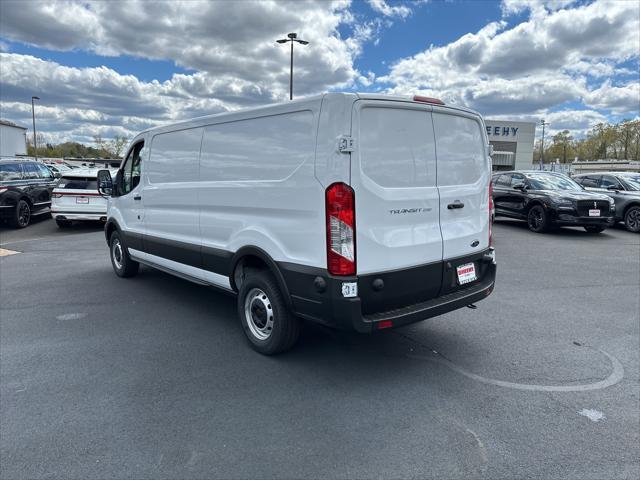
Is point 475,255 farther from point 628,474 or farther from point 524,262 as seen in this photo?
point 524,262

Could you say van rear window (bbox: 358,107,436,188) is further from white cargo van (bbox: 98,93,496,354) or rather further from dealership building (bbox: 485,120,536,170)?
dealership building (bbox: 485,120,536,170)

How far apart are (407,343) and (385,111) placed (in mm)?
2260

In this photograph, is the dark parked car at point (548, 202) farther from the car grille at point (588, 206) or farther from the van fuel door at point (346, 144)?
the van fuel door at point (346, 144)

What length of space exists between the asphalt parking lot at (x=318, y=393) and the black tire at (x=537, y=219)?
6.15 metres

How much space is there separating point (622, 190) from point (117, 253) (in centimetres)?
1370

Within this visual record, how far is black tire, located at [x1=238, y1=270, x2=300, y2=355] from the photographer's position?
3.91 meters

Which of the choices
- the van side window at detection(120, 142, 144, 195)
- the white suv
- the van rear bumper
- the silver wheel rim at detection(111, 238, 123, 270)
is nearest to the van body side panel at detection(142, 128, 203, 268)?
the van side window at detection(120, 142, 144, 195)

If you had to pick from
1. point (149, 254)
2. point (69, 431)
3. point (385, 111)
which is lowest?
point (69, 431)

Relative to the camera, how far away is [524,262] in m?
8.44

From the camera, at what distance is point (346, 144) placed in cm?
325

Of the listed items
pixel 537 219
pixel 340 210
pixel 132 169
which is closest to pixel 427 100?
pixel 340 210

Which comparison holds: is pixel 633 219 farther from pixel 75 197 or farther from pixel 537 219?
pixel 75 197

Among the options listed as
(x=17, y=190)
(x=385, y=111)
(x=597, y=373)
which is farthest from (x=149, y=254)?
(x=17, y=190)

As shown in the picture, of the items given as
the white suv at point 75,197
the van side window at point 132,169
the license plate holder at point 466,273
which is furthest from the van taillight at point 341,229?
the white suv at point 75,197
